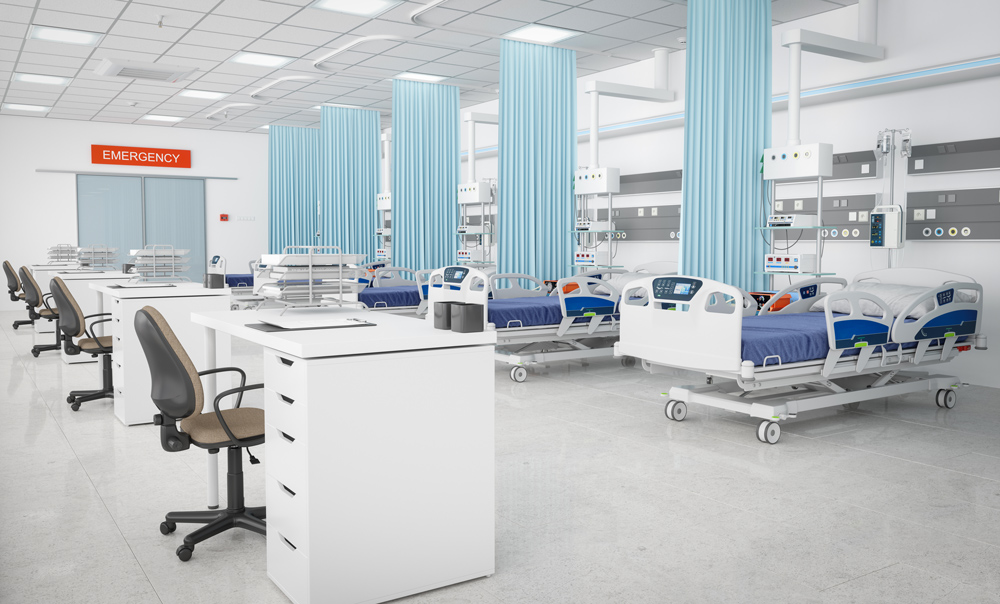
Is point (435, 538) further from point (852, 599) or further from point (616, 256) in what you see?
point (616, 256)

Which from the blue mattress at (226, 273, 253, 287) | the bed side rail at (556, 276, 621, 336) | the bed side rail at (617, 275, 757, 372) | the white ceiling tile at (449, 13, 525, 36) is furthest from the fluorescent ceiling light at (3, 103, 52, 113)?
the bed side rail at (617, 275, 757, 372)

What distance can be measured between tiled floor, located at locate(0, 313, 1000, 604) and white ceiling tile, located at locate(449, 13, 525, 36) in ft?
13.6

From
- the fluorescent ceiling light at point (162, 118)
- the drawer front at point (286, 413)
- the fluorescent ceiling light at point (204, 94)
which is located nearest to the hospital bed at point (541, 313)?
the drawer front at point (286, 413)

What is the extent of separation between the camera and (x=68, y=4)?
7117 mm

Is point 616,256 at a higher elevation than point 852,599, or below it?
higher

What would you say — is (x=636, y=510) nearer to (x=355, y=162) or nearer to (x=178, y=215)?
(x=355, y=162)

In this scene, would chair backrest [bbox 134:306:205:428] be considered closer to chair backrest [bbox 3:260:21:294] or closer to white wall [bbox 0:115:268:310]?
chair backrest [bbox 3:260:21:294]

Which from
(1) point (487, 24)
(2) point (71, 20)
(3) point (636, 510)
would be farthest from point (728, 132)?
(2) point (71, 20)

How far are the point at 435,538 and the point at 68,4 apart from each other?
6882 mm

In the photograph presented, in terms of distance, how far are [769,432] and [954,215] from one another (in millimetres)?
3055

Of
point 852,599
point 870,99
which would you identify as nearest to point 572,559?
point 852,599

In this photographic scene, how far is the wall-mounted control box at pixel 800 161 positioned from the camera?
5980 millimetres

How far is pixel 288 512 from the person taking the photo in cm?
247

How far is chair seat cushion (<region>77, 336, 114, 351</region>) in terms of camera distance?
5.35 metres
